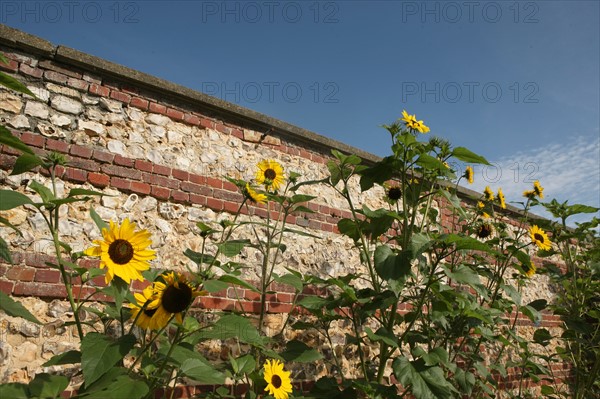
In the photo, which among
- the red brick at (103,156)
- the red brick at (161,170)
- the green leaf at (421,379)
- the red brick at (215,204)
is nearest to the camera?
the green leaf at (421,379)

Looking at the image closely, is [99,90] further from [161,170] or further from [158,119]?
[161,170]

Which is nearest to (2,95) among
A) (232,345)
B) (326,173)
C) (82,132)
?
(82,132)

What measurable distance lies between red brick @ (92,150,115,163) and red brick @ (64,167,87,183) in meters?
0.15

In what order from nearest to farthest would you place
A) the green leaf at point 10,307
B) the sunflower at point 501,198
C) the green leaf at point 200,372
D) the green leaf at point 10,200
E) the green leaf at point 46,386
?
the green leaf at point 10,307 → the green leaf at point 10,200 → the green leaf at point 46,386 → the green leaf at point 200,372 → the sunflower at point 501,198

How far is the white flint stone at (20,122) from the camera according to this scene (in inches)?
118

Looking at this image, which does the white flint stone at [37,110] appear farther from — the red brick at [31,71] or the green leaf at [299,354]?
the green leaf at [299,354]

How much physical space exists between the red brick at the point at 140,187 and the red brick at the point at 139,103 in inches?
26.2

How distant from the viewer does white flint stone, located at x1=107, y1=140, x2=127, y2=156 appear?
11.0ft

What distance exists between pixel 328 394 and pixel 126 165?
7.34ft

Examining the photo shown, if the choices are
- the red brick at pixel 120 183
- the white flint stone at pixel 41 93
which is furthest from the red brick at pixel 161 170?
the white flint stone at pixel 41 93

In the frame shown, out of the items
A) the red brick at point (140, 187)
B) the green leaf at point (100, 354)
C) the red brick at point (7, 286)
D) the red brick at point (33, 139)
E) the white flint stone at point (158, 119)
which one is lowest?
the green leaf at point (100, 354)

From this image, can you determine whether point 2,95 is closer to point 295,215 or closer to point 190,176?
point 190,176

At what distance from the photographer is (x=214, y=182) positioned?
3840 millimetres

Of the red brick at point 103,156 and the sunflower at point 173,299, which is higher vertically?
the red brick at point 103,156
